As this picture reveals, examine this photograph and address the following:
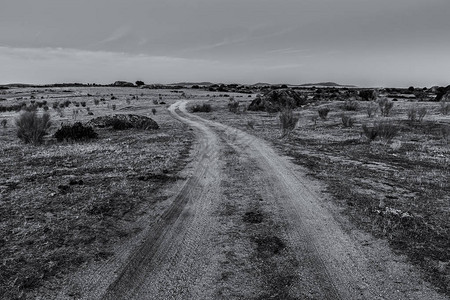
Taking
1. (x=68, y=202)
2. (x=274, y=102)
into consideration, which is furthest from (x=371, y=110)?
(x=68, y=202)

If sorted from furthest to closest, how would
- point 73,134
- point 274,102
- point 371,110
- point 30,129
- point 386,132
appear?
point 274,102
point 371,110
point 386,132
point 73,134
point 30,129

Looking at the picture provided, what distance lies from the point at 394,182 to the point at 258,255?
19.7ft

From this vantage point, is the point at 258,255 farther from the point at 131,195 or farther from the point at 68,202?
the point at 68,202

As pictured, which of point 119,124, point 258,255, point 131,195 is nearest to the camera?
point 258,255

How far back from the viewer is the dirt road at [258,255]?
4215mm

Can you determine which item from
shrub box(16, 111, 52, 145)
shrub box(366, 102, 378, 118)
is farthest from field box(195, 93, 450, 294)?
shrub box(16, 111, 52, 145)

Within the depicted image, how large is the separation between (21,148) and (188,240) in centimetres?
1163

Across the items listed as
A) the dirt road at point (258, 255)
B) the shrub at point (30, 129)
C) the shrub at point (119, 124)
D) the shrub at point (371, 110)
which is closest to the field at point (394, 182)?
the dirt road at point (258, 255)

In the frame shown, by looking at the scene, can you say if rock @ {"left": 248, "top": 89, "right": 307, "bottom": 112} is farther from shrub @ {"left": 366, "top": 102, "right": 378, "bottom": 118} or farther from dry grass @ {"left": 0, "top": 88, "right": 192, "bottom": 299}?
dry grass @ {"left": 0, "top": 88, "right": 192, "bottom": 299}

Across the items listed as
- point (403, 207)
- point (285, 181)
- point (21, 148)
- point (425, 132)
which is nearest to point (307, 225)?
point (403, 207)

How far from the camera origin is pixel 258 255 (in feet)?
16.8

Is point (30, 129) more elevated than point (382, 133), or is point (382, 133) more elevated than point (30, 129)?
point (30, 129)

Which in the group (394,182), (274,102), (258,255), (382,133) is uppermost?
(274,102)

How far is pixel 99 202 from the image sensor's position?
7309 mm
